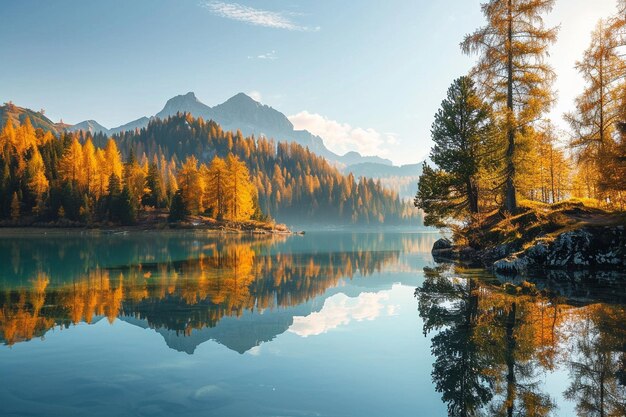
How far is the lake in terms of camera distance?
24.4 ft

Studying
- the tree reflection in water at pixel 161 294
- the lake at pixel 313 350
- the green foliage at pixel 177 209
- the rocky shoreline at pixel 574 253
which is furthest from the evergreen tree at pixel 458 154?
the green foliage at pixel 177 209

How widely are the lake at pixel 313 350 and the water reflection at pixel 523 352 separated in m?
0.04

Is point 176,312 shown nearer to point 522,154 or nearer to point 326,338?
point 326,338

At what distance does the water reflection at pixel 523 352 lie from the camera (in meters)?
7.34

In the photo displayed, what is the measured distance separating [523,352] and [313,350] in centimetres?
489

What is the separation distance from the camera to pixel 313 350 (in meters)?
10.8

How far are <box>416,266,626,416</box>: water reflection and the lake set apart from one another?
4 cm

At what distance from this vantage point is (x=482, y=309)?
14.3 meters

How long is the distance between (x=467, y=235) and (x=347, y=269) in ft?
39.5

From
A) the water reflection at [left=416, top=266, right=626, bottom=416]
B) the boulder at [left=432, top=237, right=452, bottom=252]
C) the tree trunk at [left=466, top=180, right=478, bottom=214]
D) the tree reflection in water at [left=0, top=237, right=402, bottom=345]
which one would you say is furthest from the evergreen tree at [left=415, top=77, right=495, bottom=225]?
the water reflection at [left=416, top=266, right=626, bottom=416]

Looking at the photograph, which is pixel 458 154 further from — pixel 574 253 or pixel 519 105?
pixel 574 253

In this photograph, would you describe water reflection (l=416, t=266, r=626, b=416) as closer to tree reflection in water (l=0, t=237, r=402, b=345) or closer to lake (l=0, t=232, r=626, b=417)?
lake (l=0, t=232, r=626, b=417)

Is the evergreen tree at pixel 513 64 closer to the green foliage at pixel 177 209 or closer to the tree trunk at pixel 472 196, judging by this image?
the tree trunk at pixel 472 196

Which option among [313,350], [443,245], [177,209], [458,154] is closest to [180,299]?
[313,350]
